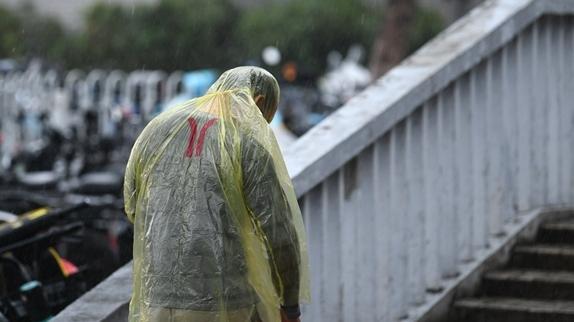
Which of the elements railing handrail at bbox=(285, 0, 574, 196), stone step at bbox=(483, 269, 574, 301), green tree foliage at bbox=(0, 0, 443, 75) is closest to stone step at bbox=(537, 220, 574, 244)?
Result: stone step at bbox=(483, 269, 574, 301)

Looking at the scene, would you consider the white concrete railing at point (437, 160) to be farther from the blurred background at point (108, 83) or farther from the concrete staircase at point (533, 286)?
the blurred background at point (108, 83)

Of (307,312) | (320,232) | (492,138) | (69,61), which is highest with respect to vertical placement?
(69,61)

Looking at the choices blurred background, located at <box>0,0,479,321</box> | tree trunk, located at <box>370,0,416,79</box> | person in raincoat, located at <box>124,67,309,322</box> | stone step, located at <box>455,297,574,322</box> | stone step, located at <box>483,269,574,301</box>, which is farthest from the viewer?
tree trunk, located at <box>370,0,416,79</box>

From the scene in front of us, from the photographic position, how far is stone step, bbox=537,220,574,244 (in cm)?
737

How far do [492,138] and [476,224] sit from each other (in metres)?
0.50

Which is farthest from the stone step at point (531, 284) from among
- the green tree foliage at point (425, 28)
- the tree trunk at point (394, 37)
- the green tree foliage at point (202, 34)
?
the green tree foliage at point (425, 28)

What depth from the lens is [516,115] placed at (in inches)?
291

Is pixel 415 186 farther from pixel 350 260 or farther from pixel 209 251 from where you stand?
pixel 209 251

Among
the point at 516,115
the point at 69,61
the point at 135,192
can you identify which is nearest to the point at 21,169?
the point at 516,115

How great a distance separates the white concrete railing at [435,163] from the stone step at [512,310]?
175 millimetres

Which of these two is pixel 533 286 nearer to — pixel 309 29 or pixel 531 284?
pixel 531 284

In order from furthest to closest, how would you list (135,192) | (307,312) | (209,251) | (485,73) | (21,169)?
(21,169) → (485,73) → (307,312) → (135,192) → (209,251)

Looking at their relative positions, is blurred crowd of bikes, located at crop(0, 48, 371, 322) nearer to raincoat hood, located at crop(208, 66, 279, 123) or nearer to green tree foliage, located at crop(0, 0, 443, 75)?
green tree foliage, located at crop(0, 0, 443, 75)

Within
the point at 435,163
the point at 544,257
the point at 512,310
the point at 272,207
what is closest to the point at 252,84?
the point at 272,207
